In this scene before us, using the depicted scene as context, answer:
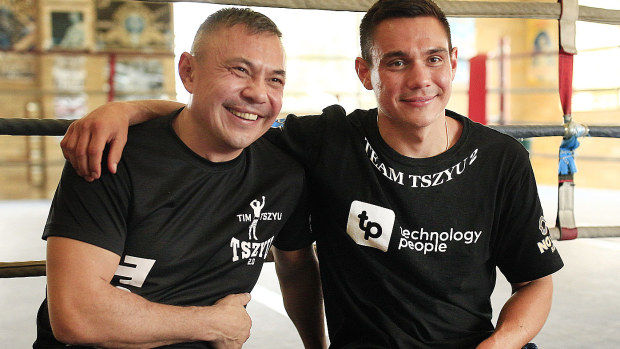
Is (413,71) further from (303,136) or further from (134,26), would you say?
(134,26)

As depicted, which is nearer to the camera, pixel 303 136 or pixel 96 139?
pixel 96 139

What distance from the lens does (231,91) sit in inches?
43.2

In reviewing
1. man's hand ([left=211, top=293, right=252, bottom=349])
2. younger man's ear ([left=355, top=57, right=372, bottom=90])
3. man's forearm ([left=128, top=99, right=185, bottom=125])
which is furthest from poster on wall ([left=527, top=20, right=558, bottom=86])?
man's hand ([left=211, top=293, right=252, bottom=349])

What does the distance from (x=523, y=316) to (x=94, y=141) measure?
879 mm

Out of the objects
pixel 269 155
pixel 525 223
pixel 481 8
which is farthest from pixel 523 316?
pixel 481 8

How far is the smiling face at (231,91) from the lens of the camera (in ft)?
3.60

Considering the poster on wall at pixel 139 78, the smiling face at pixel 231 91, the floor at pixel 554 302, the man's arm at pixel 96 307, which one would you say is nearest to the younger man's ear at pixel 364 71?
the smiling face at pixel 231 91

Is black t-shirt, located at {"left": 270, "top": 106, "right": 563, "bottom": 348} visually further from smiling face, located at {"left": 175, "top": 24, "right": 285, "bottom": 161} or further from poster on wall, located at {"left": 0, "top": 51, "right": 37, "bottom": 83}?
poster on wall, located at {"left": 0, "top": 51, "right": 37, "bottom": 83}

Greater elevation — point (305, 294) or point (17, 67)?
point (17, 67)

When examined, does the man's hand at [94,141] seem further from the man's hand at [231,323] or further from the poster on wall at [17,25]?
the poster on wall at [17,25]

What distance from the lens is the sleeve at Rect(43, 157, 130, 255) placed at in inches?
38.9

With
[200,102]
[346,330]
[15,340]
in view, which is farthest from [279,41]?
[15,340]

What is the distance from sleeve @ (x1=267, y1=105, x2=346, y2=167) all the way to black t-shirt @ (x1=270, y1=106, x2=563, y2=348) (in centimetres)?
3

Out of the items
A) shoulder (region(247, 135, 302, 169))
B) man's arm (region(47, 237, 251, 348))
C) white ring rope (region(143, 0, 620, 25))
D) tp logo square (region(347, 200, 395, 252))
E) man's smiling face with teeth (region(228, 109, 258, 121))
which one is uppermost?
white ring rope (region(143, 0, 620, 25))
